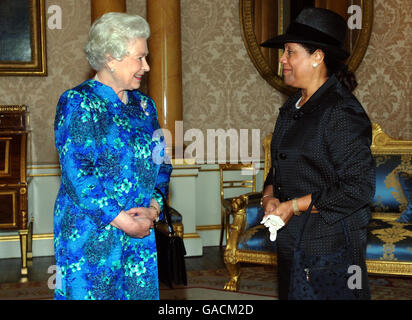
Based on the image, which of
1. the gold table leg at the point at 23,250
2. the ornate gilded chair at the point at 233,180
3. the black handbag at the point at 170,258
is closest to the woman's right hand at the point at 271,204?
the black handbag at the point at 170,258

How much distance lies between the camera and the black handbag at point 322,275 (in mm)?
1830

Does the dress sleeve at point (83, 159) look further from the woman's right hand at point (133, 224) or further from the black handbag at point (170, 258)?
the black handbag at point (170, 258)

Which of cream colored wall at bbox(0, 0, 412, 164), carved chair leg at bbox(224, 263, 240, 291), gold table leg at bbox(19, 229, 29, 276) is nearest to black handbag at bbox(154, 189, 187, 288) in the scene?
carved chair leg at bbox(224, 263, 240, 291)

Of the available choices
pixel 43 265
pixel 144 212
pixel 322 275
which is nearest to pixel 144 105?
pixel 144 212

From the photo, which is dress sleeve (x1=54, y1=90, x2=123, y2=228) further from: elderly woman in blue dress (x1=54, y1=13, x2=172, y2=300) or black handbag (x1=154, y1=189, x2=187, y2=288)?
black handbag (x1=154, y1=189, x2=187, y2=288)

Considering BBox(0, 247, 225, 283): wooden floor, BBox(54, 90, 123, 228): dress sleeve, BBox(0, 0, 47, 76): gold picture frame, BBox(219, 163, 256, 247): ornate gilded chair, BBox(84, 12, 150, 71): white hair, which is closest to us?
BBox(54, 90, 123, 228): dress sleeve

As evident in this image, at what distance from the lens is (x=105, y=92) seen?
1919 millimetres

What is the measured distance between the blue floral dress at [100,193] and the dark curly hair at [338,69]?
70 centimetres

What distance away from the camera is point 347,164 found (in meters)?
1.83

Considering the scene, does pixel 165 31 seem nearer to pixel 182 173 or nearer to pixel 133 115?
pixel 182 173

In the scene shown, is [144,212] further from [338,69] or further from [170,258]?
[338,69]

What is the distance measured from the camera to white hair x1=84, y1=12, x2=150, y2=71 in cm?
187

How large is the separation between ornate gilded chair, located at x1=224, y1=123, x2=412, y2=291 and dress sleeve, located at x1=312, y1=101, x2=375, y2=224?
1981 millimetres
